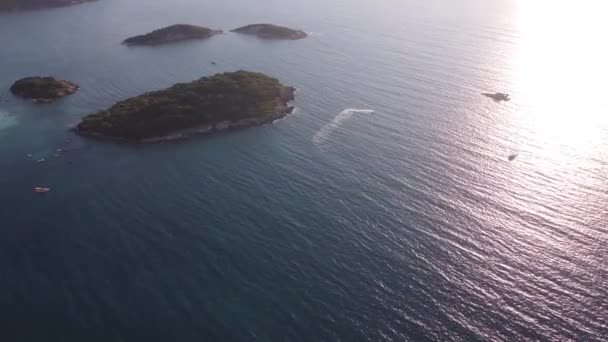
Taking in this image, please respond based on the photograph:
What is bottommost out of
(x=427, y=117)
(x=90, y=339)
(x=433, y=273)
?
(x=90, y=339)

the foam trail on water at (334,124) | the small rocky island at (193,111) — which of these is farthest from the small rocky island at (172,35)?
the foam trail on water at (334,124)

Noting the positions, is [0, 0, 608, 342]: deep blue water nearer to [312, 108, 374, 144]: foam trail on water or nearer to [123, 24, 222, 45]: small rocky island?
[312, 108, 374, 144]: foam trail on water

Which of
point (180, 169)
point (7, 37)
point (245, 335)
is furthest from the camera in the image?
point (7, 37)

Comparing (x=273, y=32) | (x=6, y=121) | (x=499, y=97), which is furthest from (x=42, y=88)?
(x=499, y=97)

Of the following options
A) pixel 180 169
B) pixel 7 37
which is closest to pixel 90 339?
pixel 180 169

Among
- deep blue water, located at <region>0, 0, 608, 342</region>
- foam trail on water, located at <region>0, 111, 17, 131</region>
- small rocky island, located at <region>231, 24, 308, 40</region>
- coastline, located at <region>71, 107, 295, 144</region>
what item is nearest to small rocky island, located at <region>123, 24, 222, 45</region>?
small rocky island, located at <region>231, 24, 308, 40</region>

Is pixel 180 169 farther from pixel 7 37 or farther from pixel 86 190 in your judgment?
pixel 7 37
